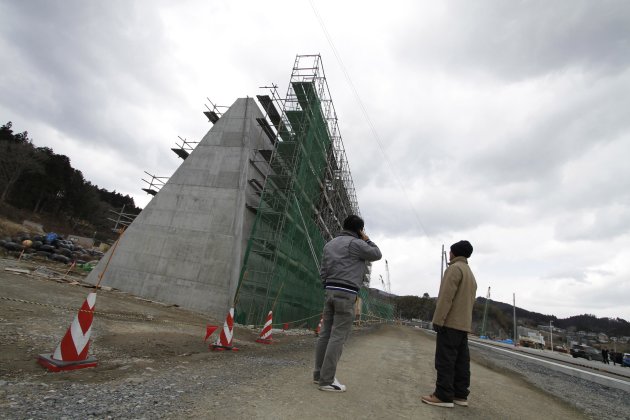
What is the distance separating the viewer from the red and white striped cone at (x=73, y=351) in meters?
3.69

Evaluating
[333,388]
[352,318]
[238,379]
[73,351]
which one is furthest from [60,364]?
[352,318]

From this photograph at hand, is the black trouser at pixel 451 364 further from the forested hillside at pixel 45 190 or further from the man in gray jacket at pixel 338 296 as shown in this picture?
the forested hillside at pixel 45 190

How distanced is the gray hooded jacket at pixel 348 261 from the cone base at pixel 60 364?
9.54ft

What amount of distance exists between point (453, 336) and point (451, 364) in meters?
0.29

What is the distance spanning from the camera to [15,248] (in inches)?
880

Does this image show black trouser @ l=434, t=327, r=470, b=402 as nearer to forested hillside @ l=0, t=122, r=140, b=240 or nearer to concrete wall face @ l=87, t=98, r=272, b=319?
concrete wall face @ l=87, t=98, r=272, b=319

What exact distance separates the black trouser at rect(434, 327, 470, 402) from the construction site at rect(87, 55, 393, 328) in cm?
1074

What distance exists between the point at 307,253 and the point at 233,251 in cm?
470

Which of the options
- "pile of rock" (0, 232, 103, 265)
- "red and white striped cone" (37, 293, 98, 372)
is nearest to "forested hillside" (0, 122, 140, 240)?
"pile of rock" (0, 232, 103, 265)

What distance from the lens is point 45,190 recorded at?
49500mm

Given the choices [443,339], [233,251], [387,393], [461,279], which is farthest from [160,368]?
[233,251]

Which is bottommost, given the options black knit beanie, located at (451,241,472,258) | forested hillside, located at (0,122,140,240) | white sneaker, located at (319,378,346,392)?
white sneaker, located at (319,378,346,392)

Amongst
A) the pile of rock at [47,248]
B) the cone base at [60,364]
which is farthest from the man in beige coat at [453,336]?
the pile of rock at [47,248]

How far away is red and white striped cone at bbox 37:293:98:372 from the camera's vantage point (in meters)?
3.69
